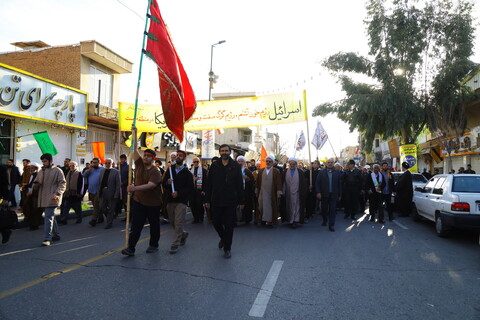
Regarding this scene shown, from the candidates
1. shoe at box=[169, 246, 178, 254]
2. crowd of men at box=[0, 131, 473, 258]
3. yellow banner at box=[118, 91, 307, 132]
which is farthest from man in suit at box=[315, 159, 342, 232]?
shoe at box=[169, 246, 178, 254]

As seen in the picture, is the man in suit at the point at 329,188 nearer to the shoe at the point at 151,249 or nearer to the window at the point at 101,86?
the shoe at the point at 151,249

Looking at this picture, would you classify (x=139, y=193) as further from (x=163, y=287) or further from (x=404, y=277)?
(x=404, y=277)

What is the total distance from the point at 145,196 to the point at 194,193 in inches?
155

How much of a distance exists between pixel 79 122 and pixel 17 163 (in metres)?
3.49

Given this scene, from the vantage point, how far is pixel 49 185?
22.9 feet

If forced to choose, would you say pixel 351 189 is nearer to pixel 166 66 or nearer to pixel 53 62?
pixel 166 66

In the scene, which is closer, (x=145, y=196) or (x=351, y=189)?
(x=145, y=196)

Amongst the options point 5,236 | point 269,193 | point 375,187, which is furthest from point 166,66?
point 375,187

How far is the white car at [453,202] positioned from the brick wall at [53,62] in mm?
15976

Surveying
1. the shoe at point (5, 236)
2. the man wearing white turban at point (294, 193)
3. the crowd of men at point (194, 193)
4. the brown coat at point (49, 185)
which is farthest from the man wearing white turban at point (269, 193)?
the shoe at point (5, 236)

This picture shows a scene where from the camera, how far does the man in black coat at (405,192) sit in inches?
436

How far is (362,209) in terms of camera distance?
44.2 ft

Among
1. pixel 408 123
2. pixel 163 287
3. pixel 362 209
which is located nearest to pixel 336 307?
Result: pixel 163 287

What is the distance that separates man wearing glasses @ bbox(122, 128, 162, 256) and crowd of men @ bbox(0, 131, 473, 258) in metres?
0.02
